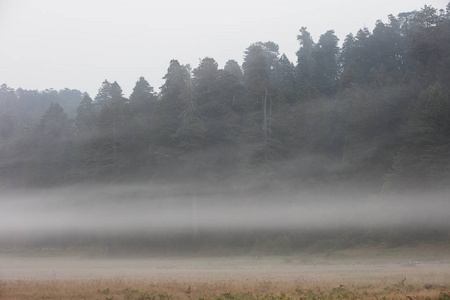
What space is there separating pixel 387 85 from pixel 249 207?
17.2 metres

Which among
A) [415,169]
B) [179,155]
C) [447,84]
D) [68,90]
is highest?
[68,90]

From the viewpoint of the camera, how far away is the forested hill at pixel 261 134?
3746cm

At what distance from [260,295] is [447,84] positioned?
35.1 meters

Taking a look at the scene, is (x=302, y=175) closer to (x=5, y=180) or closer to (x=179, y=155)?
(x=179, y=155)

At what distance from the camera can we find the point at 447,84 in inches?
1655

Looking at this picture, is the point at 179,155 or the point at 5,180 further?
the point at 5,180

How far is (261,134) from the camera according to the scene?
42906 mm

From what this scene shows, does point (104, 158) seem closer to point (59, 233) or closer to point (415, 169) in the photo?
point (59, 233)

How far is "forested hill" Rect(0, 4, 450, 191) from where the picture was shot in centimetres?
3746

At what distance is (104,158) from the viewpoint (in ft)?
151

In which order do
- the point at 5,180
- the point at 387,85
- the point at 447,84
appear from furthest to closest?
the point at 5,180, the point at 387,85, the point at 447,84

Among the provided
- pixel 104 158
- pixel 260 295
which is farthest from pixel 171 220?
pixel 260 295

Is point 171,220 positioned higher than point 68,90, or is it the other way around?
point 68,90

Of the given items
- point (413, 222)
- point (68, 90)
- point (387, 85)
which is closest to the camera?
point (413, 222)
